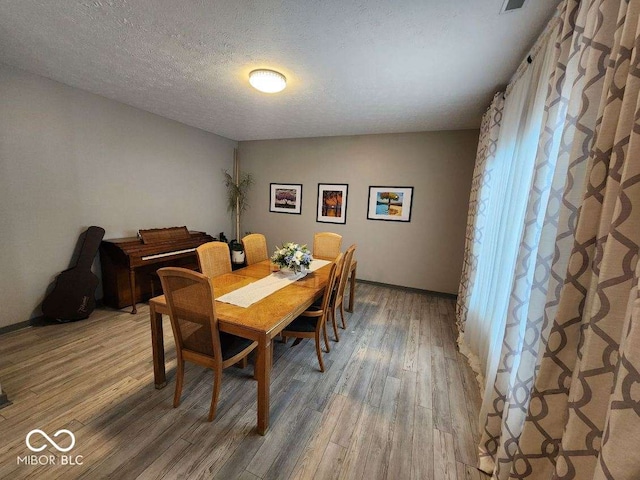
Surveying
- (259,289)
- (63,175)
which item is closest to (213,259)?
(259,289)

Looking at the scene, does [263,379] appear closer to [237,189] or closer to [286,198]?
[286,198]

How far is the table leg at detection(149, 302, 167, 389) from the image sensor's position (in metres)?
1.78

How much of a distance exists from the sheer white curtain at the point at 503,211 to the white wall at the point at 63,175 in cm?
420

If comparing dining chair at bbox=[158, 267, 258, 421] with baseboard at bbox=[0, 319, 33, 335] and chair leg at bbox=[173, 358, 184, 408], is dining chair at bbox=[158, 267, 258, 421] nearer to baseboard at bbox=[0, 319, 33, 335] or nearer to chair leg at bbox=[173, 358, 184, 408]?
chair leg at bbox=[173, 358, 184, 408]

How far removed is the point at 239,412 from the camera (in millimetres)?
1723

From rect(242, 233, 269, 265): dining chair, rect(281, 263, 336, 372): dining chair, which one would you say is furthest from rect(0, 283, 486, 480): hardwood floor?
rect(242, 233, 269, 265): dining chair

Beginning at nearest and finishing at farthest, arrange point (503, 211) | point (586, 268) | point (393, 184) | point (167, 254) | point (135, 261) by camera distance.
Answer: point (586, 268)
point (503, 211)
point (135, 261)
point (167, 254)
point (393, 184)

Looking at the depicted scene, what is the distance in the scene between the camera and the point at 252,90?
2.60 metres

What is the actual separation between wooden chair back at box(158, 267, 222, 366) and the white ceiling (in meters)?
1.60

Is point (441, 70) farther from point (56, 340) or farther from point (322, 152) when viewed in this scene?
point (56, 340)

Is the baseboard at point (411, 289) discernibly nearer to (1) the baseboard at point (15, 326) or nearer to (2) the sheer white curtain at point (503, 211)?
(2) the sheer white curtain at point (503, 211)

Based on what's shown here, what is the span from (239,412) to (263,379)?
0.45 m

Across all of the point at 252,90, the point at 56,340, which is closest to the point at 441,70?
the point at 252,90

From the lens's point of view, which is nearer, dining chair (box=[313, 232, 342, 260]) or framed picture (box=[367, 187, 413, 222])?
dining chair (box=[313, 232, 342, 260])
